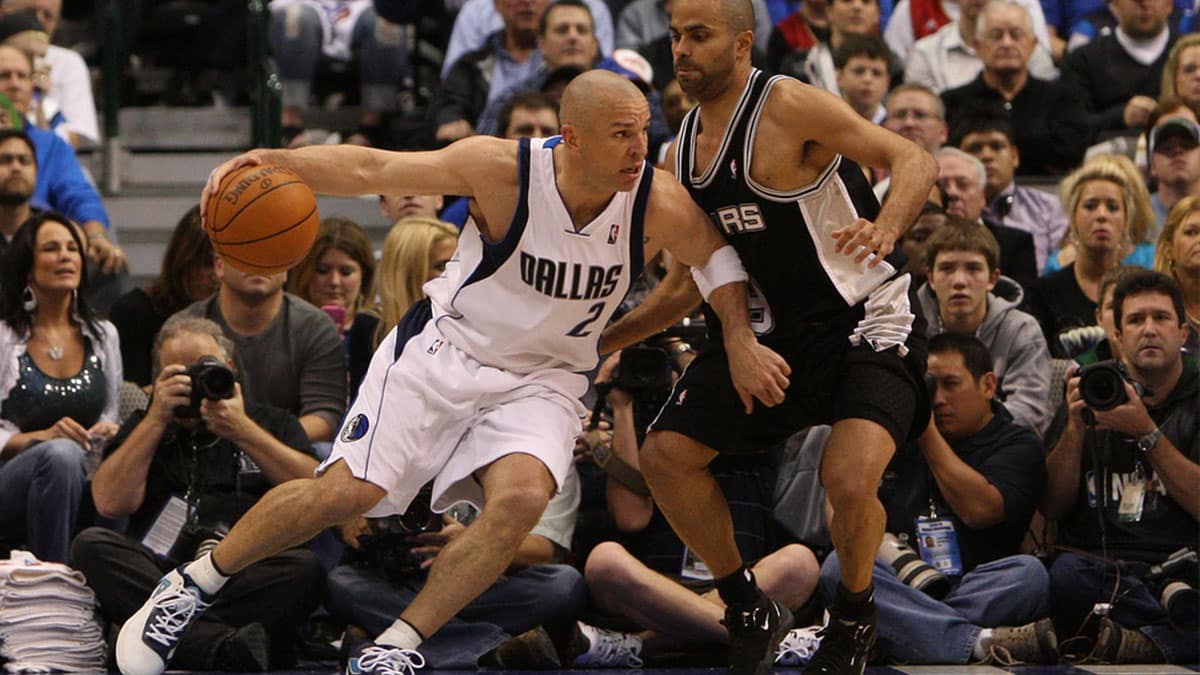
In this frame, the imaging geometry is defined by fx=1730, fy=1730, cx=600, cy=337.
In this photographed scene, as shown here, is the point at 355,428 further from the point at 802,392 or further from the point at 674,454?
the point at 802,392

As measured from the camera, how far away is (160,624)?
199 inches

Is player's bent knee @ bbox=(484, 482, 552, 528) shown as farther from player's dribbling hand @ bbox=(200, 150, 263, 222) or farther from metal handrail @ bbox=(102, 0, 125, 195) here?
metal handrail @ bbox=(102, 0, 125, 195)

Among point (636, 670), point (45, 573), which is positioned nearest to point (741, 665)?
point (636, 670)

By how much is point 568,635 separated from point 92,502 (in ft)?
5.82

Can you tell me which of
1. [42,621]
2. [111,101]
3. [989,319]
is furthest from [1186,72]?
Answer: [42,621]

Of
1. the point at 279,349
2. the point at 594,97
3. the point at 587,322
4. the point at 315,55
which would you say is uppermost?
the point at 594,97

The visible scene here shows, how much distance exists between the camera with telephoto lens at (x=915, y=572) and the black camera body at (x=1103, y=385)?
2.58 ft

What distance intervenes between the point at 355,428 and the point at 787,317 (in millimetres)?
1309

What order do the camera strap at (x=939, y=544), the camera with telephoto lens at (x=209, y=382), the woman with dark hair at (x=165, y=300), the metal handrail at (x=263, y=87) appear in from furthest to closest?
the metal handrail at (x=263, y=87) < the woman with dark hair at (x=165, y=300) < the camera strap at (x=939, y=544) < the camera with telephoto lens at (x=209, y=382)

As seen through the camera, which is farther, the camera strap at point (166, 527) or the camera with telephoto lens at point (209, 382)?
the camera strap at point (166, 527)

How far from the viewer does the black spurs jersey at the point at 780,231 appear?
5.03 m

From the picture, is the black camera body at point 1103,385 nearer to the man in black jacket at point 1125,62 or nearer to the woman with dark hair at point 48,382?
the woman with dark hair at point 48,382

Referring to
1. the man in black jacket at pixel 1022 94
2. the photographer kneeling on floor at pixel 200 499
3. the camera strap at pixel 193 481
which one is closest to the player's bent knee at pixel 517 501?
the photographer kneeling on floor at pixel 200 499

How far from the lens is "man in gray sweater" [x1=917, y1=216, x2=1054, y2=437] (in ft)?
21.7
